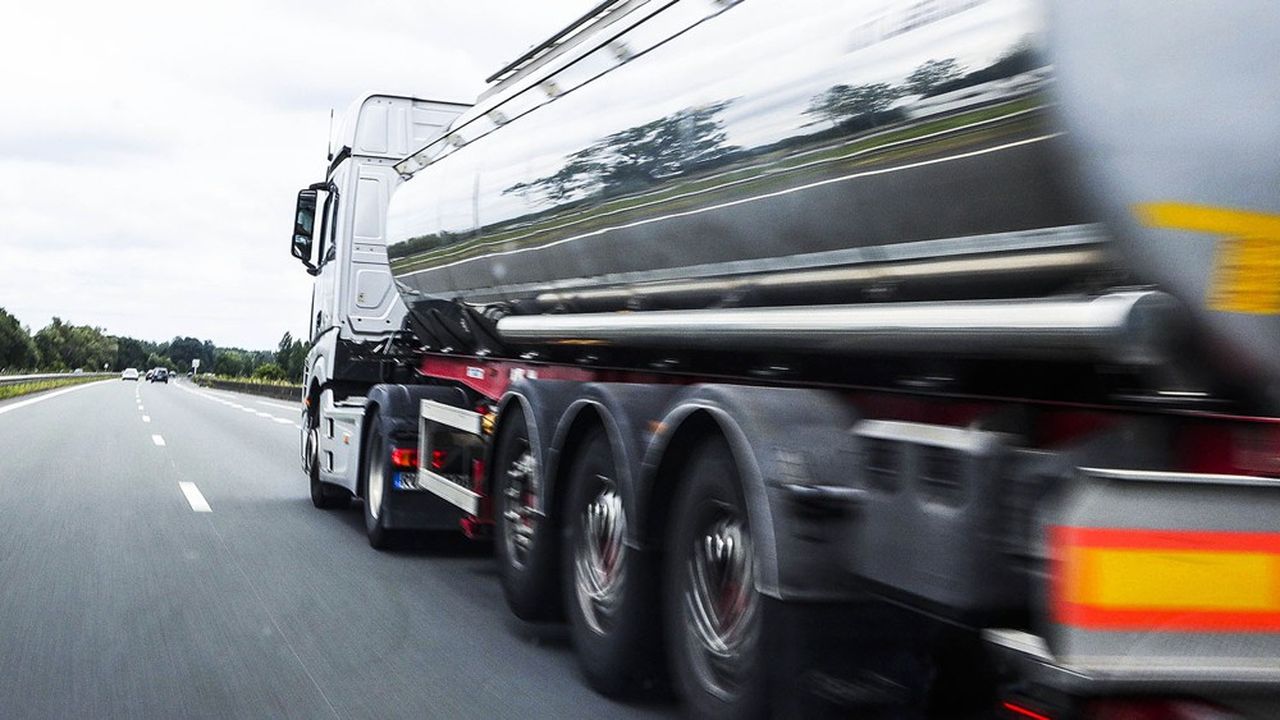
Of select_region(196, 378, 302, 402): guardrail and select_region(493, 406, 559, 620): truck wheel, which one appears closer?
select_region(493, 406, 559, 620): truck wheel

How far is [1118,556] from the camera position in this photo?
10.2 ft

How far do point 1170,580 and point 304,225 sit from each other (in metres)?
11.1

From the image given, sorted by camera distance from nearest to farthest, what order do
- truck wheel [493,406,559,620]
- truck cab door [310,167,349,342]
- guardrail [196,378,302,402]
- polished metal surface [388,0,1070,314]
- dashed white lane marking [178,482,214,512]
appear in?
polished metal surface [388,0,1070,314] < truck wheel [493,406,559,620] < truck cab door [310,167,349,342] < dashed white lane marking [178,482,214,512] < guardrail [196,378,302,402]

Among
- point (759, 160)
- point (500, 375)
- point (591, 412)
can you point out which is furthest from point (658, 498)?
point (500, 375)

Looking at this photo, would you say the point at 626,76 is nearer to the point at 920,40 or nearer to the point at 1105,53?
the point at 920,40

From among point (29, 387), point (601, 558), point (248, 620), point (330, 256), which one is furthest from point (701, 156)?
point (29, 387)

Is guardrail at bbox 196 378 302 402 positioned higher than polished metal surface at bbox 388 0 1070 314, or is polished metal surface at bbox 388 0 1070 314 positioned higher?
polished metal surface at bbox 388 0 1070 314

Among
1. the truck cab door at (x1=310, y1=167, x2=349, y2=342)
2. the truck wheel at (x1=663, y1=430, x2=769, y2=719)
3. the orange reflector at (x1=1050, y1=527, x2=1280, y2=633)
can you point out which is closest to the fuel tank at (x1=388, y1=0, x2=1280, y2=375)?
the orange reflector at (x1=1050, y1=527, x2=1280, y2=633)

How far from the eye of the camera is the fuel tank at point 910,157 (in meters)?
3.08

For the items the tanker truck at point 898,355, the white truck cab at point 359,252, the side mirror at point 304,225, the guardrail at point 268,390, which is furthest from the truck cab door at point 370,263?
the guardrail at point 268,390

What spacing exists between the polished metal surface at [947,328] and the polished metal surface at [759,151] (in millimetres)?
72

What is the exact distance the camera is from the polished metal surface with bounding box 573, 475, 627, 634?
5926 millimetres

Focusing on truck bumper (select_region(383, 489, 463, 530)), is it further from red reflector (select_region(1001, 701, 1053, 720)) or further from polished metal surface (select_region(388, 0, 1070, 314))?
red reflector (select_region(1001, 701, 1053, 720))

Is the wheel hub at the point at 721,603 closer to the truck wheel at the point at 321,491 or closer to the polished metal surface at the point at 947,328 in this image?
the polished metal surface at the point at 947,328
